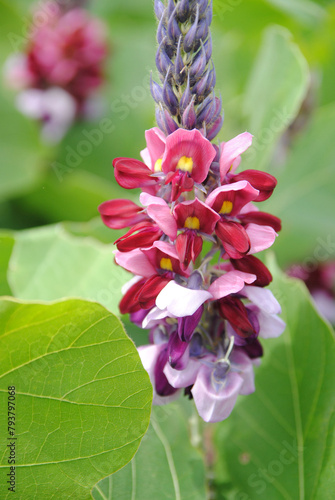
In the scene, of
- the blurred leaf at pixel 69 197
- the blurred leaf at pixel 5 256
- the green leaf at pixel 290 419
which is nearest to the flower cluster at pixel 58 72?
the blurred leaf at pixel 69 197

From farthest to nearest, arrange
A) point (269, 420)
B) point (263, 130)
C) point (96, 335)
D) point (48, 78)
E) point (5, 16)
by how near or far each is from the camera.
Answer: point (5, 16)
point (48, 78)
point (263, 130)
point (269, 420)
point (96, 335)

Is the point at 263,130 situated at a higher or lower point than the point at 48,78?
higher

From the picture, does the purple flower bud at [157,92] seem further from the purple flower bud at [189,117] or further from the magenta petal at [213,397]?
the magenta petal at [213,397]

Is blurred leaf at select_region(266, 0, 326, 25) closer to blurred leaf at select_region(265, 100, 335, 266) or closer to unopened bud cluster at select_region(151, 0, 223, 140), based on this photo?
blurred leaf at select_region(265, 100, 335, 266)

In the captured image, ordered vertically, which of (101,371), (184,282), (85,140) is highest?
(184,282)

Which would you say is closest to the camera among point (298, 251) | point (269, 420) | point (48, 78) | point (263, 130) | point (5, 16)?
point (269, 420)

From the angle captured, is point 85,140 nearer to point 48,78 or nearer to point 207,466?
point 48,78

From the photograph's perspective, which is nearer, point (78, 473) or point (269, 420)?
point (78, 473)

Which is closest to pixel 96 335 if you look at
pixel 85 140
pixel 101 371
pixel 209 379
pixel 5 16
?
pixel 101 371
